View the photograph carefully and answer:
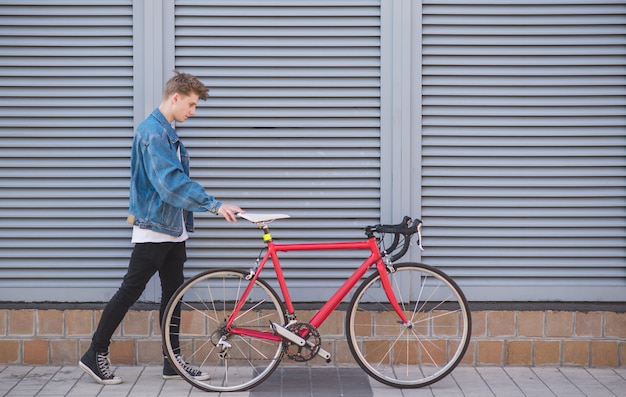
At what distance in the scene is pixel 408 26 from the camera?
6.87 m

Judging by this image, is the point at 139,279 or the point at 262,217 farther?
the point at 139,279

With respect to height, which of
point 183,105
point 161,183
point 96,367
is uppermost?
point 183,105

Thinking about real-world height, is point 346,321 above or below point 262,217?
below

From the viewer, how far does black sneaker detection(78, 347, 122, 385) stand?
6.42 m

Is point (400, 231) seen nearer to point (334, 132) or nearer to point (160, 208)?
point (334, 132)

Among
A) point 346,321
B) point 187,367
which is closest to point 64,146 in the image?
point 187,367

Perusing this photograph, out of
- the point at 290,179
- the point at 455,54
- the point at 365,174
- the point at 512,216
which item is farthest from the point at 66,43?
the point at 512,216

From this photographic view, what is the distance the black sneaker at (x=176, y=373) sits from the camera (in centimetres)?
638

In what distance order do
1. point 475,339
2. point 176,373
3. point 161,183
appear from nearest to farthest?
point 161,183, point 176,373, point 475,339

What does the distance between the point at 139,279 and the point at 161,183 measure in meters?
0.70

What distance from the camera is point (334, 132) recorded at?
274 inches

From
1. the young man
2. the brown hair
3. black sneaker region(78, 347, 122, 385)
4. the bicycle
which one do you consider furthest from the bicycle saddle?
black sneaker region(78, 347, 122, 385)

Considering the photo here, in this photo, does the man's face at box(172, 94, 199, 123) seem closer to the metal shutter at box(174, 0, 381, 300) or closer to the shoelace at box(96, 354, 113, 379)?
the metal shutter at box(174, 0, 381, 300)

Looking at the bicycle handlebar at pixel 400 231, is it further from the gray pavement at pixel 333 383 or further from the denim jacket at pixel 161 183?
the denim jacket at pixel 161 183
